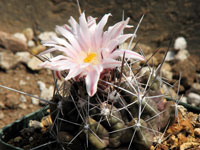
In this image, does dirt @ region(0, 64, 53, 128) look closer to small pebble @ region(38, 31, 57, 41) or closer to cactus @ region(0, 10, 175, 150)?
small pebble @ region(38, 31, 57, 41)

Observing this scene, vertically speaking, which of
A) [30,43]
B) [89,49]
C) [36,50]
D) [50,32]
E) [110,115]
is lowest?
[110,115]

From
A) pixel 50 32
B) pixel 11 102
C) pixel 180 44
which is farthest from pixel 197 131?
pixel 50 32

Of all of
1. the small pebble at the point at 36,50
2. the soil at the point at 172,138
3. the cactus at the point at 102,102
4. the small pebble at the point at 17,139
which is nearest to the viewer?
the cactus at the point at 102,102

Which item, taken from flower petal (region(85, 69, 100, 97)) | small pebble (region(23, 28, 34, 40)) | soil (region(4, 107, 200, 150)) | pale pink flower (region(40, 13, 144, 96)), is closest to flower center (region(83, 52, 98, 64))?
pale pink flower (region(40, 13, 144, 96))

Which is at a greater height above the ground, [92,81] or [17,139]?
[92,81]

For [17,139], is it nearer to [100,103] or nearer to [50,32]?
[100,103]

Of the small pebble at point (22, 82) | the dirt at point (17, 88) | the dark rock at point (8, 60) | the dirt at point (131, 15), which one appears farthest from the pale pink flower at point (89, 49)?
the dirt at point (131, 15)

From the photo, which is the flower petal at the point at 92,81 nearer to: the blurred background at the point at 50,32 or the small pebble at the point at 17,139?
the small pebble at the point at 17,139

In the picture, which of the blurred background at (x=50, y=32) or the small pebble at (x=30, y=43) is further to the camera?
the small pebble at (x=30, y=43)
